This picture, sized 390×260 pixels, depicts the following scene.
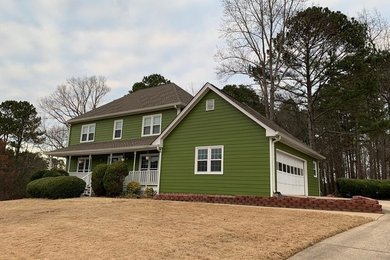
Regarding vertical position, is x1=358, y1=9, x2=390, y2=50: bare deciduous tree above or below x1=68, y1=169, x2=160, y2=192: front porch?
above

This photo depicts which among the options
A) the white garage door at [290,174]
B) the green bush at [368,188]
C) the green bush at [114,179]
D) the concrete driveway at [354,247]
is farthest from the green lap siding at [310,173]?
the green bush at [114,179]

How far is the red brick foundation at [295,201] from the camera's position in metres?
9.86

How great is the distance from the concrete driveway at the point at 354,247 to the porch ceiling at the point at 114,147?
1106 cm

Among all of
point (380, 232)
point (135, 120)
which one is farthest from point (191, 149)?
point (380, 232)

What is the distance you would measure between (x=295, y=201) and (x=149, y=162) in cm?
950

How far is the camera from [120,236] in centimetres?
566

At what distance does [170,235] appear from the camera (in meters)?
5.79

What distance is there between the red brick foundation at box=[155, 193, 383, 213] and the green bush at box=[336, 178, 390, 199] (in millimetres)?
10440

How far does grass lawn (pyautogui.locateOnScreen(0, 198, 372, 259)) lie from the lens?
4.56 m

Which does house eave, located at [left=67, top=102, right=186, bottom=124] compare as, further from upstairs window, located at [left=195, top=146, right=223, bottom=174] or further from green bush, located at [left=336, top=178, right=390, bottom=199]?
green bush, located at [left=336, top=178, right=390, bottom=199]

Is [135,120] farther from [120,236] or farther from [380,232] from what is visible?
[380,232]

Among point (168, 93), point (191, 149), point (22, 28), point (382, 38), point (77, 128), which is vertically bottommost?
point (191, 149)

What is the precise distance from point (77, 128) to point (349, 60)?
20.9m

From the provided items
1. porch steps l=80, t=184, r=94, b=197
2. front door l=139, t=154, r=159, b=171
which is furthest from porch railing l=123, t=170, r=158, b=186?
porch steps l=80, t=184, r=94, b=197
